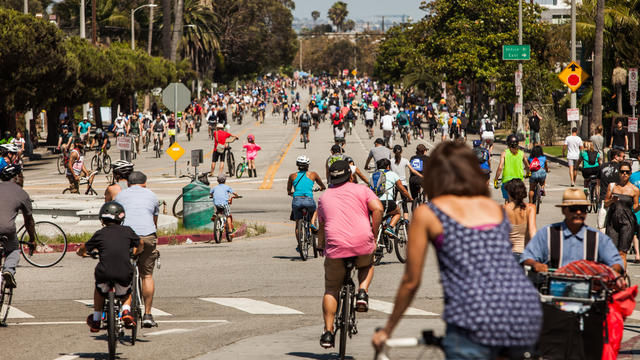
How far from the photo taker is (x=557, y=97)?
65.4 m

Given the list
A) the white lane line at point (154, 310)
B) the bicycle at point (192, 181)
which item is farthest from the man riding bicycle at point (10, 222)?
the bicycle at point (192, 181)

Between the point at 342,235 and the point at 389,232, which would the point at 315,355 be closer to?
the point at 342,235

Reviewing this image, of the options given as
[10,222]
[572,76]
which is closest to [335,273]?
[10,222]

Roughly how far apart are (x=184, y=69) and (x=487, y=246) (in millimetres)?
85250

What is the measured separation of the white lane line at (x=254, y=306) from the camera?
12046 millimetres

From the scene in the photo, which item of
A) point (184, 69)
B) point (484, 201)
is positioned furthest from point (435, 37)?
point (484, 201)

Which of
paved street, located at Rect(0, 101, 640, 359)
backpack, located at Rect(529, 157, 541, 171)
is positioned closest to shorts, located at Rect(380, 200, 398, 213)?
paved street, located at Rect(0, 101, 640, 359)

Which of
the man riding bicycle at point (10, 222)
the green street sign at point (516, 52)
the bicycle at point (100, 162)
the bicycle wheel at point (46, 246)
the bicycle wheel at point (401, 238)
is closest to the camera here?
the man riding bicycle at point (10, 222)

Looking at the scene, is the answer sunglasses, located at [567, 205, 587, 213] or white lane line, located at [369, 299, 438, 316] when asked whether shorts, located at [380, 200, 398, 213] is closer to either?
white lane line, located at [369, 299, 438, 316]

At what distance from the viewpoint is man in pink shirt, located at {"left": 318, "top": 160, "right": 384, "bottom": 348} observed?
9.07 metres

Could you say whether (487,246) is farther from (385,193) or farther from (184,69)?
(184,69)

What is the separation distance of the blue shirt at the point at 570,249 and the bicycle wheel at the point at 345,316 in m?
2.05

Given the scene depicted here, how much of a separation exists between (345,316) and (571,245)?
2.41 m

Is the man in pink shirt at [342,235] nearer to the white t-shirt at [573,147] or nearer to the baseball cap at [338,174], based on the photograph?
the baseball cap at [338,174]
